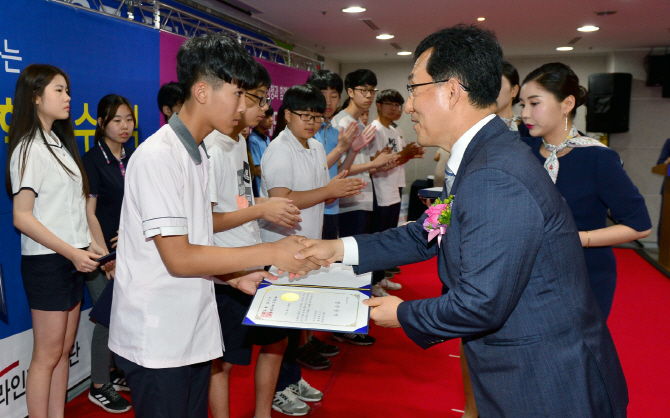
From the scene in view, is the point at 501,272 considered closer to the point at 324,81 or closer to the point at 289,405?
the point at 289,405

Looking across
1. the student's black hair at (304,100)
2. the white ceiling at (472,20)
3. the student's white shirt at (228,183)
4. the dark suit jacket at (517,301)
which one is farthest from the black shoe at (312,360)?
the white ceiling at (472,20)

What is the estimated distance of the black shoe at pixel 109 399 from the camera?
8.92 ft

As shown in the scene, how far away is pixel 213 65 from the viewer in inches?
59.7

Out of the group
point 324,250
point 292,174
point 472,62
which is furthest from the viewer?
point 292,174

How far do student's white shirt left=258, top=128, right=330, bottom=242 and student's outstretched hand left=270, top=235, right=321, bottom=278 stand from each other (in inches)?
37.5

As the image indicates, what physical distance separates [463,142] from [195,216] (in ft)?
2.65

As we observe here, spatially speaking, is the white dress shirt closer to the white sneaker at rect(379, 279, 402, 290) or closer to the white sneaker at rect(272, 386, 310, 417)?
the white sneaker at rect(272, 386, 310, 417)

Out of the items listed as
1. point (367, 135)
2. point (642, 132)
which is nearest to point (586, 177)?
point (367, 135)

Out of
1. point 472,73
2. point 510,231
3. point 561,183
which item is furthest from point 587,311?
Answer: point 561,183

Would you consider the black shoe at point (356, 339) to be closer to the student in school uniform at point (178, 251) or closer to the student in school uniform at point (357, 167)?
the student in school uniform at point (357, 167)

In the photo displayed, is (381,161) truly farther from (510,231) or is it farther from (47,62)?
(510,231)

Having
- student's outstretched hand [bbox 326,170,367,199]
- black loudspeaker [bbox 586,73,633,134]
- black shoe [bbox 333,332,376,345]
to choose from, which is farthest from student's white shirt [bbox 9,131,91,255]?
black loudspeaker [bbox 586,73,633,134]

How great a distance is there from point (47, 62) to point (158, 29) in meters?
1.09

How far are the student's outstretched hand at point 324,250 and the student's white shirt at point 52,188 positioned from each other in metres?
1.36
